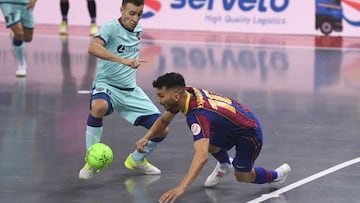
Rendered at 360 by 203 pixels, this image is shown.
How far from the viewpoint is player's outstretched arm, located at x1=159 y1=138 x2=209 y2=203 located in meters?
6.27

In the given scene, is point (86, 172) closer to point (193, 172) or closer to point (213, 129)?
point (213, 129)

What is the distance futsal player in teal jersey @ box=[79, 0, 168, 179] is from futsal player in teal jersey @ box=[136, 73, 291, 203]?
0.62 m

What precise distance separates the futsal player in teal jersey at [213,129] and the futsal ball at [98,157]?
0.46 meters

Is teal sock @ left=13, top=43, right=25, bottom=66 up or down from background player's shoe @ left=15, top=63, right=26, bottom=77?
up

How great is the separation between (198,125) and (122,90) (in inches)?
66.9

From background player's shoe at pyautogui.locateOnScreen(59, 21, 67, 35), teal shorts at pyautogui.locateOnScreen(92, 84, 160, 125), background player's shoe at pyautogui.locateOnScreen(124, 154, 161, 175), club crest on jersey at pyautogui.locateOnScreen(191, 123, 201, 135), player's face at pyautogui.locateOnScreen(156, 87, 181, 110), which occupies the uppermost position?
player's face at pyautogui.locateOnScreen(156, 87, 181, 110)

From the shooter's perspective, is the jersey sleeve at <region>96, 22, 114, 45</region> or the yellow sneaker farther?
the jersey sleeve at <region>96, 22, 114, 45</region>

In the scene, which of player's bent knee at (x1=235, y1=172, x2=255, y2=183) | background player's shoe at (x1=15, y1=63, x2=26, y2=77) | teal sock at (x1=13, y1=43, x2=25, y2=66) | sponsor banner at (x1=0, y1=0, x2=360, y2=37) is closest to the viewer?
player's bent knee at (x1=235, y1=172, x2=255, y2=183)

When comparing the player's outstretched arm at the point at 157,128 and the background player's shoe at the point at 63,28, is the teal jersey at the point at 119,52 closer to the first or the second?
the player's outstretched arm at the point at 157,128

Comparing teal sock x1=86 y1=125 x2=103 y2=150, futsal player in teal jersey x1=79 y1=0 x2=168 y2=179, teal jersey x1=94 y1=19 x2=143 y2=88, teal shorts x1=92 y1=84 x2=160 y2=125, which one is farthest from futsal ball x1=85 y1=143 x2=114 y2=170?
teal jersey x1=94 y1=19 x2=143 y2=88

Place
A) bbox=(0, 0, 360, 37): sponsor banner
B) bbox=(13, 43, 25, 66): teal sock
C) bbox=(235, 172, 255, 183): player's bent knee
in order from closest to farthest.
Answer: bbox=(235, 172, 255, 183): player's bent knee → bbox=(13, 43, 25, 66): teal sock → bbox=(0, 0, 360, 37): sponsor banner

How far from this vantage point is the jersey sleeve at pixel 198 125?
21.9ft

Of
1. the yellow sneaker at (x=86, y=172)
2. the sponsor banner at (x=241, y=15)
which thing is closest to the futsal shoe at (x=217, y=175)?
the yellow sneaker at (x=86, y=172)

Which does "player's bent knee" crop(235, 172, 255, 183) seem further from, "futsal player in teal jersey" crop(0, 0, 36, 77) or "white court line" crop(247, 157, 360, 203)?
"futsal player in teal jersey" crop(0, 0, 36, 77)
